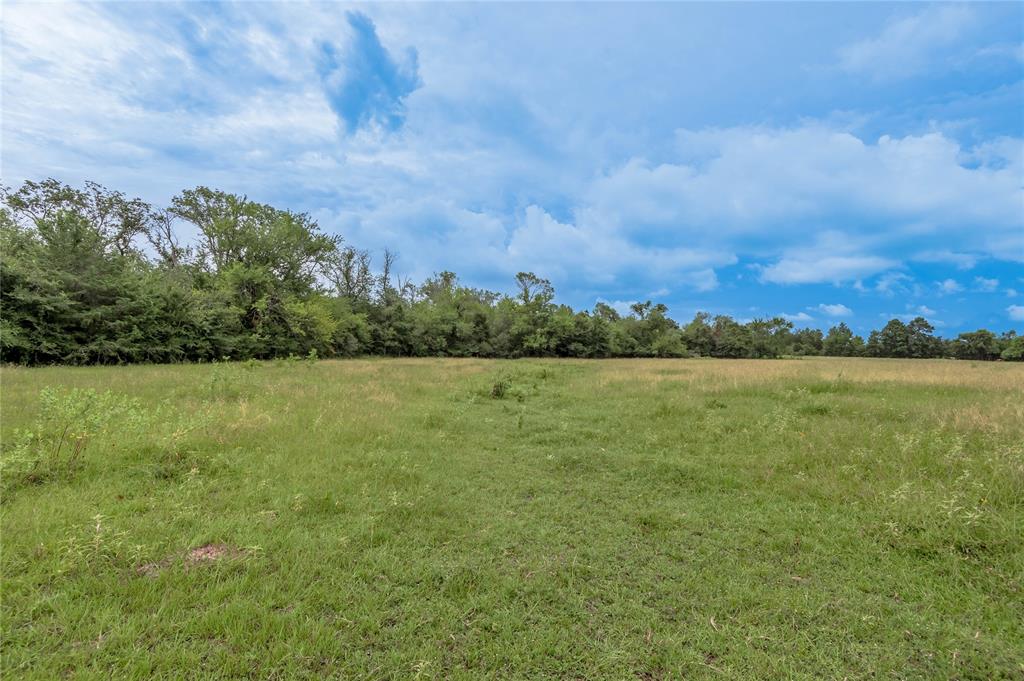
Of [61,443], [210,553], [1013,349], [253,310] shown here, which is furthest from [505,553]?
[1013,349]

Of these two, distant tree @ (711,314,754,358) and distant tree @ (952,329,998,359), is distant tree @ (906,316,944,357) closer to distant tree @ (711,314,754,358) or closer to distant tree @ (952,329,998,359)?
distant tree @ (952,329,998,359)

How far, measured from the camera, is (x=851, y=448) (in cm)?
656

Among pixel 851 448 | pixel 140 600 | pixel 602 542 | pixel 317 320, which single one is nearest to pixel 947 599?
pixel 602 542

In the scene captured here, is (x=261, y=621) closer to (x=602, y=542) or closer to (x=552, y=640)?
(x=552, y=640)

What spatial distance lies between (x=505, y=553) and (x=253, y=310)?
3219cm

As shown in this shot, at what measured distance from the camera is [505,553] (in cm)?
386

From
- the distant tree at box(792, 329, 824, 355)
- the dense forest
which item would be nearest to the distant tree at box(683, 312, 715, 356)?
the dense forest

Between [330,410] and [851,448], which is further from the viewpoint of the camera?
[330,410]

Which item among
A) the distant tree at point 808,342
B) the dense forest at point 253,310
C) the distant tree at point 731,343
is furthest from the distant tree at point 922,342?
the distant tree at point 731,343

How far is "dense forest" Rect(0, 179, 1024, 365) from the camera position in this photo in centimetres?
1917

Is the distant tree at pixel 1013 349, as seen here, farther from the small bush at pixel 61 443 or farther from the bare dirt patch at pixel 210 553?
the small bush at pixel 61 443

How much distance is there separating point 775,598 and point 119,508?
627 cm

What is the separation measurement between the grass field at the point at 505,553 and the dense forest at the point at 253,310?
17289mm

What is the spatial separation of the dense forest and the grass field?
56.7 ft
